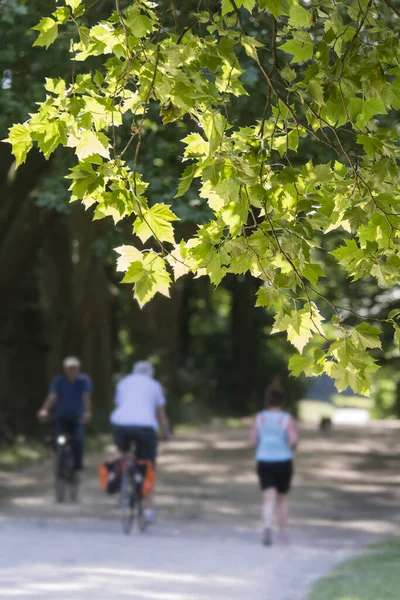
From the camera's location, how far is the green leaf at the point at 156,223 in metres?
4.98

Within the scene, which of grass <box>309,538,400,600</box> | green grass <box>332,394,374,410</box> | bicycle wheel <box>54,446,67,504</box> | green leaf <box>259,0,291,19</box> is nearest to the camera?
green leaf <box>259,0,291,19</box>

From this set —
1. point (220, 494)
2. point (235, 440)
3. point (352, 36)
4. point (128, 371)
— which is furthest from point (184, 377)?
point (352, 36)

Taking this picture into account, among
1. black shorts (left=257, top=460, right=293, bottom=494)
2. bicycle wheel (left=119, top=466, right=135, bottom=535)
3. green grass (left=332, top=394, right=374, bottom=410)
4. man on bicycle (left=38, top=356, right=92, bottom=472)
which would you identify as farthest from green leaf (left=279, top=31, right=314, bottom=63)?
green grass (left=332, top=394, right=374, bottom=410)

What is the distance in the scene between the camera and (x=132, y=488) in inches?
544

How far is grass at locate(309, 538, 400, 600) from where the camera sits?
9.48m

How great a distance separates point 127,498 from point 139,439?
67 cm

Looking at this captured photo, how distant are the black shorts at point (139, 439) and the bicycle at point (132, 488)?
67 millimetres

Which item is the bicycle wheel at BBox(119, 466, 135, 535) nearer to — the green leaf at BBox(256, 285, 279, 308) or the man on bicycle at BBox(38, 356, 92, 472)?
the man on bicycle at BBox(38, 356, 92, 472)

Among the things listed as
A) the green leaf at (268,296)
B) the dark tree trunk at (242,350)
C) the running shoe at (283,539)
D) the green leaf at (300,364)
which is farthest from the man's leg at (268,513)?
the dark tree trunk at (242,350)

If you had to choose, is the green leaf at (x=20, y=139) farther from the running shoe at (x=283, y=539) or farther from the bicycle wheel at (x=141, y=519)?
the bicycle wheel at (x=141, y=519)

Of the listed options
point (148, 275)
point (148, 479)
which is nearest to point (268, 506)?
point (148, 479)

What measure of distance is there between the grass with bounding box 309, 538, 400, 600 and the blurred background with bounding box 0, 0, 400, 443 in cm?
286

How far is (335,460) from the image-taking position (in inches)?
1038

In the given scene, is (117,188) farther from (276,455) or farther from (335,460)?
(335,460)
